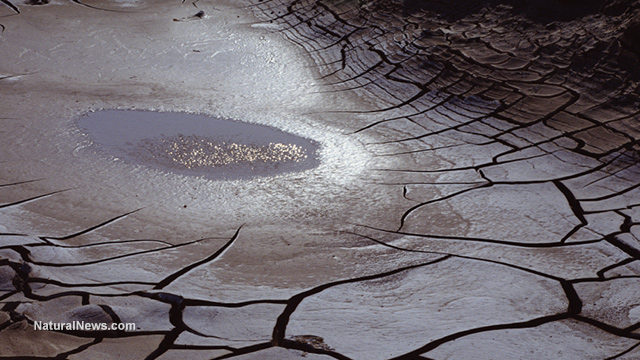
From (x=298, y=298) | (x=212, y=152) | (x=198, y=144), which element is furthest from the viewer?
(x=198, y=144)

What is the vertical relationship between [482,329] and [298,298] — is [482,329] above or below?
above

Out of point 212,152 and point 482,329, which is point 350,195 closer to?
point 212,152

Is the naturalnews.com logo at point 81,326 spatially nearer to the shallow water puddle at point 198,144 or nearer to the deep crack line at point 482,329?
the deep crack line at point 482,329

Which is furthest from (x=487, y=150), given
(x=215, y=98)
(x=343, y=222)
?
(x=215, y=98)

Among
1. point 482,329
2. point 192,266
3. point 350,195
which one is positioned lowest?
point 192,266

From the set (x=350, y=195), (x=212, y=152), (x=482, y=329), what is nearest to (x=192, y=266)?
(x=350, y=195)

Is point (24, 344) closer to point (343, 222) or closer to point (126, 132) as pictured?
point (343, 222)

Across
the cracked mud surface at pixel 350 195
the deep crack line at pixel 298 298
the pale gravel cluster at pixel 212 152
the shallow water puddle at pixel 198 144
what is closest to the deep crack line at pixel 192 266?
the cracked mud surface at pixel 350 195
